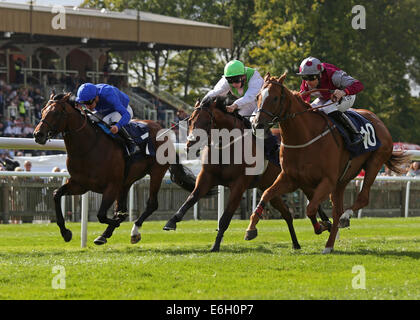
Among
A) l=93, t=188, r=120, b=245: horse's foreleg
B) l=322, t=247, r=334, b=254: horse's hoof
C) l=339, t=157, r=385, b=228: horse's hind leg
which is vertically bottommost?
l=322, t=247, r=334, b=254: horse's hoof

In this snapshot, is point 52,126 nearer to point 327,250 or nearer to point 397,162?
point 327,250

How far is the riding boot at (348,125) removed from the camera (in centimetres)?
873

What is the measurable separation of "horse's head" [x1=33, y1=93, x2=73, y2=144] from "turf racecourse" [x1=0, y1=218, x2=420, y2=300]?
112 cm

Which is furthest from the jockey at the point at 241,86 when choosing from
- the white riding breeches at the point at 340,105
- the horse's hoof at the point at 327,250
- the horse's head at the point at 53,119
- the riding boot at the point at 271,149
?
the horse's hoof at the point at 327,250

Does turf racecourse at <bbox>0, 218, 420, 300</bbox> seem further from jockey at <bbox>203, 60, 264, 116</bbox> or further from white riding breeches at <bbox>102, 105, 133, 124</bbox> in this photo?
jockey at <bbox>203, 60, 264, 116</bbox>

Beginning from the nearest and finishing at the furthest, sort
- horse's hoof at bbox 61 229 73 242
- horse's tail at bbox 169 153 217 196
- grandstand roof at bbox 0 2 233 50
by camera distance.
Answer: horse's hoof at bbox 61 229 73 242 < horse's tail at bbox 169 153 217 196 < grandstand roof at bbox 0 2 233 50

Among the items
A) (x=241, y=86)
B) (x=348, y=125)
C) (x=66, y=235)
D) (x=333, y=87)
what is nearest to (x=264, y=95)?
(x=348, y=125)

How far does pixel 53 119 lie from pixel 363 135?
10.00ft

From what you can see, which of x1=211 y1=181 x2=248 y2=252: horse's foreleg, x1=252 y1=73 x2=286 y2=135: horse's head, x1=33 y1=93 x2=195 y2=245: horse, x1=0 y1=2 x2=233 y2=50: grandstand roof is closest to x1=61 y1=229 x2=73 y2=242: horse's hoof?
x1=33 y1=93 x2=195 y2=245: horse

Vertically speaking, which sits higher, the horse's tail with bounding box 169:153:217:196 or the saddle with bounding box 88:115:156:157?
the saddle with bounding box 88:115:156:157

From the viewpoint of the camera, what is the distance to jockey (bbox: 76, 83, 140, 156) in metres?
9.34

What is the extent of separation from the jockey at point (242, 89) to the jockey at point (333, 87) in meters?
0.52
